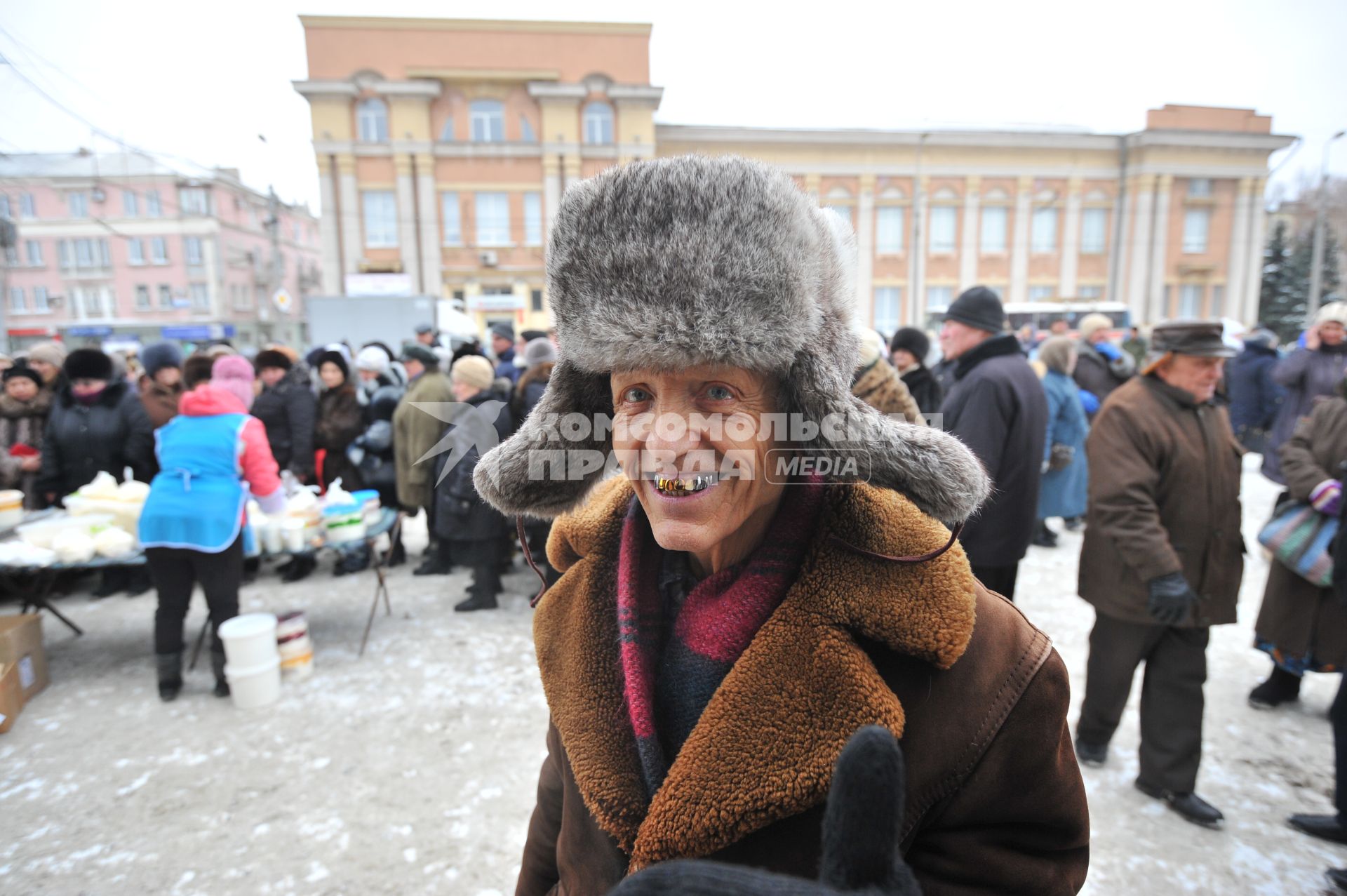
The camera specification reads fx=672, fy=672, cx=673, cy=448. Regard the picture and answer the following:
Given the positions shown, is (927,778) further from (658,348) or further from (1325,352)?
(1325,352)

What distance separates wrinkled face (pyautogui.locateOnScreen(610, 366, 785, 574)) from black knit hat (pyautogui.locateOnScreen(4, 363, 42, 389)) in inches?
266

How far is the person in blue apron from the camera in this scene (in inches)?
146

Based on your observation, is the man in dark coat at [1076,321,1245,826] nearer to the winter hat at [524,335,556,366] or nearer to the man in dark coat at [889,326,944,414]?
the man in dark coat at [889,326,944,414]

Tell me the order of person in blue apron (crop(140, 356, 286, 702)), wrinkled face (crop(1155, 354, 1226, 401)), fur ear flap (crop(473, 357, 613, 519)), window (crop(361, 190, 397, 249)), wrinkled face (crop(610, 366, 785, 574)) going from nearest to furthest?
wrinkled face (crop(610, 366, 785, 574)), fur ear flap (crop(473, 357, 613, 519)), wrinkled face (crop(1155, 354, 1226, 401)), person in blue apron (crop(140, 356, 286, 702)), window (crop(361, 190, 397, 249))

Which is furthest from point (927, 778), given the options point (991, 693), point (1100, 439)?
point (1100, 439)

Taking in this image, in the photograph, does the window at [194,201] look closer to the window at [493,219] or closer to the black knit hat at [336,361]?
the window at [493,219]

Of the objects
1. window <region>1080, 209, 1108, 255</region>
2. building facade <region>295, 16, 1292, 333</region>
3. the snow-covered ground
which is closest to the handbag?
the snow-covered ground

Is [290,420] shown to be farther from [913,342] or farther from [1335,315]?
[1335,315]

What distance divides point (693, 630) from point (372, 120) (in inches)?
1312

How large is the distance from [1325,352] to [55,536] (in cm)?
935

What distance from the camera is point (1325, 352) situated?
5535mm

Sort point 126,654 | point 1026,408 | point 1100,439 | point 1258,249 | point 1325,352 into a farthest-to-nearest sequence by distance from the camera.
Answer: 1. point 1258,249
2. point 1325,352
3. point 126,654
4. point 1026,408
5. point 1100,439

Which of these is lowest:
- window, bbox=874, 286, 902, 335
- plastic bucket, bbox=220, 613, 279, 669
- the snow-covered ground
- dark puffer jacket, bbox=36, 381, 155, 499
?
the snow-covered ground

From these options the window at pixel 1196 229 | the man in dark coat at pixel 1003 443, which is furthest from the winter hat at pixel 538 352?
the window at pixel 1196 229
